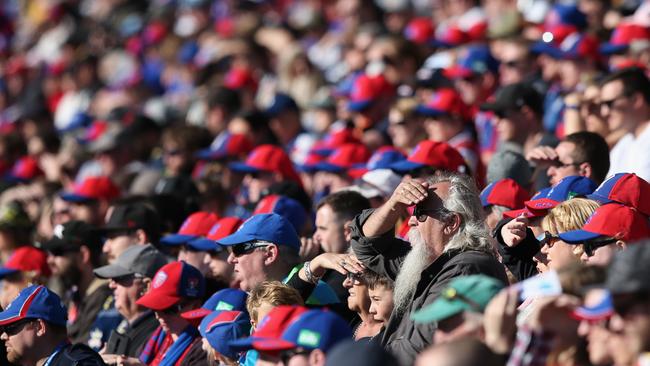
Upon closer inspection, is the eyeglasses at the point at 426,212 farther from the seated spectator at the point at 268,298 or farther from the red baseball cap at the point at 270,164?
the red baseball cap at the point at 270,164

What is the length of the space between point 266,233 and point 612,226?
218cm

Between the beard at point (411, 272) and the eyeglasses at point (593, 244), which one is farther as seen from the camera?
the beard at point (411, 272)

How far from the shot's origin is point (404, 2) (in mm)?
16109

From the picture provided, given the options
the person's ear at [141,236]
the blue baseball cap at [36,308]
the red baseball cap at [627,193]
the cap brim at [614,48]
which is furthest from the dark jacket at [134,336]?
the cap brim at [614,48]

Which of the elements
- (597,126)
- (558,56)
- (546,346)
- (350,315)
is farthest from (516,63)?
(546,346)

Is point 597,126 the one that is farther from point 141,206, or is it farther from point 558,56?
point 141,206

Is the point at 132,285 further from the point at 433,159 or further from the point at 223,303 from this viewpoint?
the point at 433,159

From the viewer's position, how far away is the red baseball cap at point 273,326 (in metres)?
5.17

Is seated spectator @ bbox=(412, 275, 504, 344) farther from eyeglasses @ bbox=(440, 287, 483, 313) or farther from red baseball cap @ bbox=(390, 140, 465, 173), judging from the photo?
red baseball cap @ bbox=(390, 140, 465, 173)

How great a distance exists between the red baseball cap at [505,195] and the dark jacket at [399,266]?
1191mm

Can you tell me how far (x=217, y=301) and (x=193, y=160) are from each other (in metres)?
5.02

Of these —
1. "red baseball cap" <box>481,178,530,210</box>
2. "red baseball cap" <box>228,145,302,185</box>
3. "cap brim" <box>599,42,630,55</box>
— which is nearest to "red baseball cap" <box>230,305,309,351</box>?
"red baseball cap" <box>481,178,530,210</box>

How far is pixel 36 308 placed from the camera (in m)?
7.06

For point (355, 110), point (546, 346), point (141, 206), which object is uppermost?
point (546, 346)
